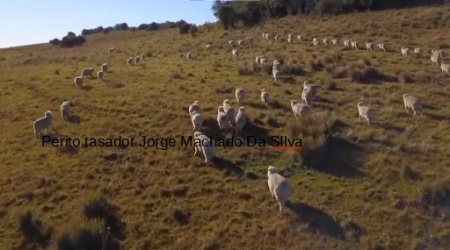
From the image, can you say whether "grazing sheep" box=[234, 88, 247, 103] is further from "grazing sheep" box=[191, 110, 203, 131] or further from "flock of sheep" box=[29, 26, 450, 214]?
"grazing sheep" box=[191, 110, 203, 131]

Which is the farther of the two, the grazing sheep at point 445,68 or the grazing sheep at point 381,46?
the grazing sheep at point 381,46

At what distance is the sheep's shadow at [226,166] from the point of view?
50.2ft

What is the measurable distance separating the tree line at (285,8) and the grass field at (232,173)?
116ft

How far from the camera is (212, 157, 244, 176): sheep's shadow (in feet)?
50.2

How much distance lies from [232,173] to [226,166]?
1.66ft

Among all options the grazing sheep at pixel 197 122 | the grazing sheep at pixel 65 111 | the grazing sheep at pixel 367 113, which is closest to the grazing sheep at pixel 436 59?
the grazing sheep at pixel 367 113

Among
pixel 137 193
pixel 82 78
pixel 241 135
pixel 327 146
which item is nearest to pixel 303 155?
pixel 327 146

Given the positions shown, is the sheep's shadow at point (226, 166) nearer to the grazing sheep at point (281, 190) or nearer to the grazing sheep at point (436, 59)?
the grazing sheep at point (281, 190)

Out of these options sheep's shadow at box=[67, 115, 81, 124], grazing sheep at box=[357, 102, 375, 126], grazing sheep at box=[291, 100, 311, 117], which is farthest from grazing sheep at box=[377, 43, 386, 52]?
sheep's shadow at box=[67, 115, 81, 124]

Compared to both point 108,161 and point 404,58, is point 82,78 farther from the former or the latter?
point 404,58

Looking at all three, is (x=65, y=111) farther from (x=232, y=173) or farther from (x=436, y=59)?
(x=436, y=59)

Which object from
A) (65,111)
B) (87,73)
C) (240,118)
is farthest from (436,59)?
(87,73)

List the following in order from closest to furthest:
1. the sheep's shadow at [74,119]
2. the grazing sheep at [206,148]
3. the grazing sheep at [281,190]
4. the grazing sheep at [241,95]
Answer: the grazing sheep at [281,190] < the grazing sheep at [206,148] < the sheep's shadow at [74,119] < the grazing sheep at [241,95]

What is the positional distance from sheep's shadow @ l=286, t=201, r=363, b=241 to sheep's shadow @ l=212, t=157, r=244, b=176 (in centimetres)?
247
